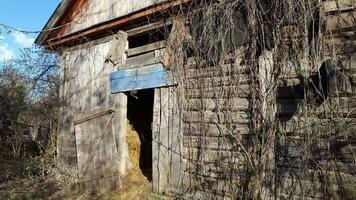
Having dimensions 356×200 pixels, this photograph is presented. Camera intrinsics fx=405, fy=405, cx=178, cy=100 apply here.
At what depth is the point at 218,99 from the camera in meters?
6.15

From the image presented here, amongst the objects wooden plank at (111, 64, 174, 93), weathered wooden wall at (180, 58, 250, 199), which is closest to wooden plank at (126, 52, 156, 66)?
wooden plank at (111, 64, 174, 93)

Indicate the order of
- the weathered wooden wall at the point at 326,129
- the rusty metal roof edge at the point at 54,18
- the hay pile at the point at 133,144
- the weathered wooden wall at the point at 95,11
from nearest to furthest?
1. the weathered wooden wall at the point at 326,129
2. the weathered wooden wall at the point at 95,11
3. the hay pile at the point at 133,144
4. the rusty metal roof edge at the point at 54,18

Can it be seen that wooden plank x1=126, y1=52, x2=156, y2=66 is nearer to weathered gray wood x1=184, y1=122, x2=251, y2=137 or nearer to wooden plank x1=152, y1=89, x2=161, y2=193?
wooden plank x1=152, y1=89, x2=161, y2=193

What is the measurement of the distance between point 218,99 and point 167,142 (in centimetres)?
124

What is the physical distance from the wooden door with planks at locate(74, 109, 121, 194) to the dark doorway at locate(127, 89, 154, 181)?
0.66 meters

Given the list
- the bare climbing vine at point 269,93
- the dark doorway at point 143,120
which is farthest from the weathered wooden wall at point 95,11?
the dark doorway at point 143,120

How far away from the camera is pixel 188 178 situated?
6422 mm

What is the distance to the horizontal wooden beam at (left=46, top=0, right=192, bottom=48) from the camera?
7001 millimetres

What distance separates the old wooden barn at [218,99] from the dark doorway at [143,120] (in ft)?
0.10

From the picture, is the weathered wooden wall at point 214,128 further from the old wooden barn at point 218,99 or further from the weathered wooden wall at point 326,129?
the weathered wooden wall at point 326,129

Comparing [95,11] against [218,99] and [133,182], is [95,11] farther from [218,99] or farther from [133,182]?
[218,99]

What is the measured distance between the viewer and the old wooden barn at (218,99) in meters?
4.92

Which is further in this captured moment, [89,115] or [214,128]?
[89,115]

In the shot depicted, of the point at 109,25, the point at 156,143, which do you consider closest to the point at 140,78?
the point at 156,143
